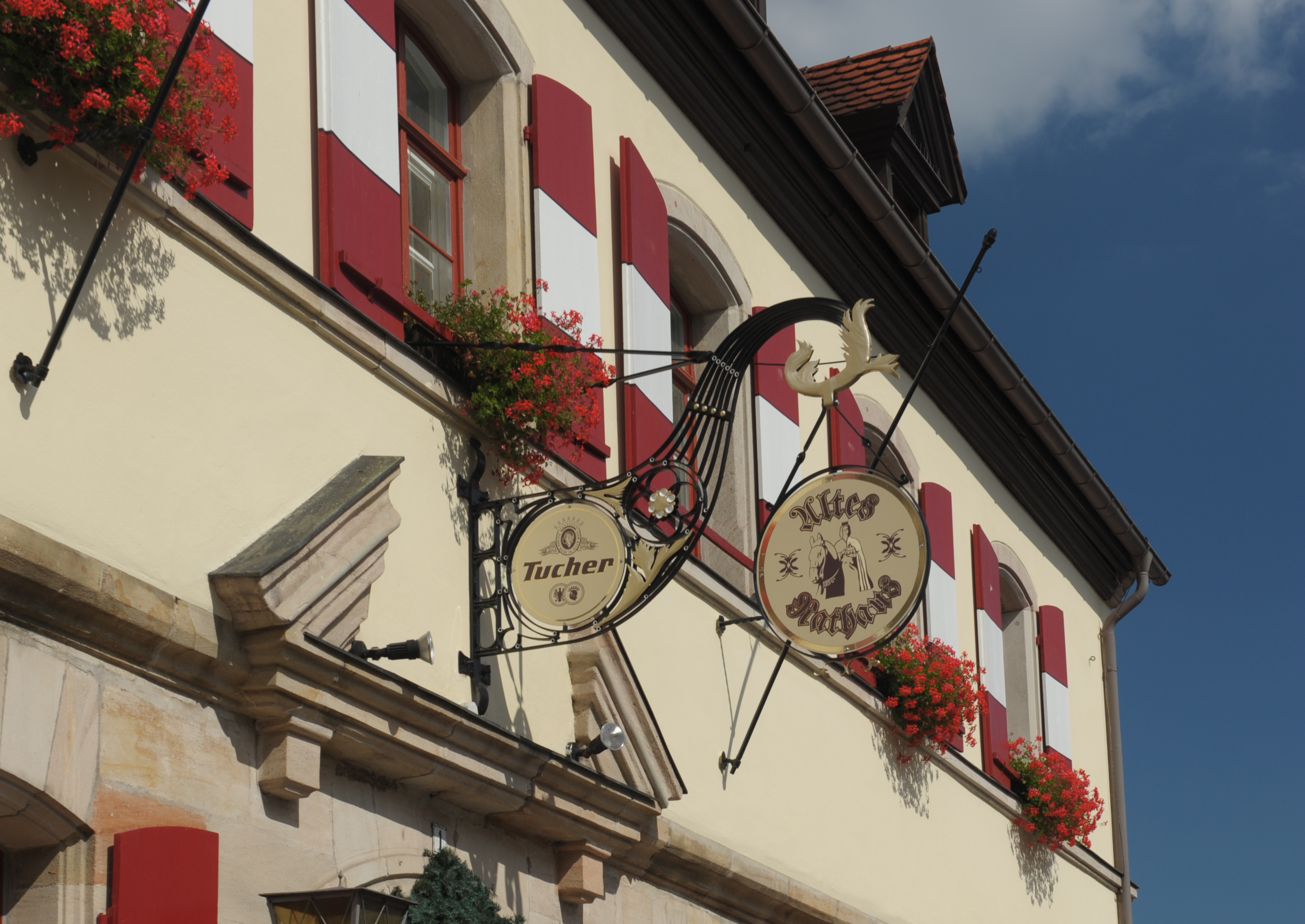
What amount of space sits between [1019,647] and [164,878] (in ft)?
34.8

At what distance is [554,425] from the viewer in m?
7.69

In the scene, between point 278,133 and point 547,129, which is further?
point 547,129

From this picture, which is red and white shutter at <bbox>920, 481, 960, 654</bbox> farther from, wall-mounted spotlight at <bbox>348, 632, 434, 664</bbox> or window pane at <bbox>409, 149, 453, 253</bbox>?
wall-mounted spotlight at <bbox>348, 632, 434, 664</bbox>

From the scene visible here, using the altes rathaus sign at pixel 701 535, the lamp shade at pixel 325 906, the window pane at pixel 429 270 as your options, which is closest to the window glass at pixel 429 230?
the window pane at pixel 429 270

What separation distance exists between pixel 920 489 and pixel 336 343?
22.5ft

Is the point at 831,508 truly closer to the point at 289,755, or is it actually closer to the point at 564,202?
the point at 564,202

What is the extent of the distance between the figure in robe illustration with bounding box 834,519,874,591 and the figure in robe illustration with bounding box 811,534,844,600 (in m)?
0.03

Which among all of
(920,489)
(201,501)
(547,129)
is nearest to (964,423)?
(920,489)

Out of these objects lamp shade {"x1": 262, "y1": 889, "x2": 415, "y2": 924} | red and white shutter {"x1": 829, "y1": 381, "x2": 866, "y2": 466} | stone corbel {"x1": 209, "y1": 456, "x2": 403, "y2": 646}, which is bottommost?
lamp shade {"x1": 262, "y1": 889, "x2": 415, "y2": 924}

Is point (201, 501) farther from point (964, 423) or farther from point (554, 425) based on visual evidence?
point (964, 423)

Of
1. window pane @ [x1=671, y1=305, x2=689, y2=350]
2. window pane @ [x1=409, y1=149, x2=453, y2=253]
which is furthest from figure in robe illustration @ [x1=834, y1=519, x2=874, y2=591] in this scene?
window pane @ [x1=671, y1=305, x2=689, y2=350]

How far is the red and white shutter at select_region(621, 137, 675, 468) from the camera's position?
902cm

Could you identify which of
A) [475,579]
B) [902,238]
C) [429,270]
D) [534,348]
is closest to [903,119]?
[902,238]

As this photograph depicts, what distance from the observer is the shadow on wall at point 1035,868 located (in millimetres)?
13273
